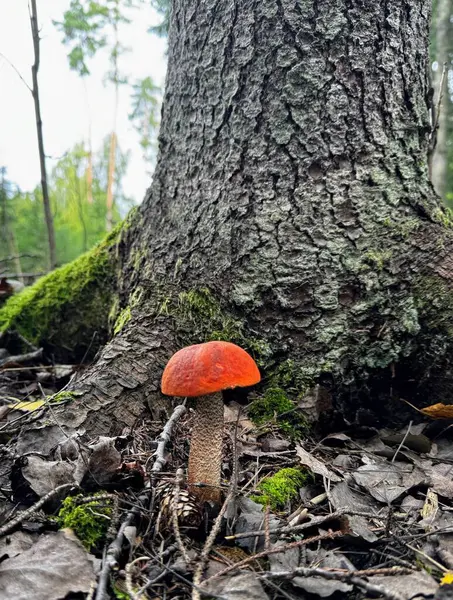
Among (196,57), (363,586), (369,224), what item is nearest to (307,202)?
(369,224)

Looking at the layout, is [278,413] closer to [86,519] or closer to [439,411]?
[439,411]

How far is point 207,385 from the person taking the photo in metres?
1.52

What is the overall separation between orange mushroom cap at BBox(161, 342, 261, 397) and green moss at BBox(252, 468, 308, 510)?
1.73 feet

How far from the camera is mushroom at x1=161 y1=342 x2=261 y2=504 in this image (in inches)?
60.6

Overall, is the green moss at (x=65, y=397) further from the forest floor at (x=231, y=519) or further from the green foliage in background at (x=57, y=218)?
the green foliage in background at (x=57, y=218)

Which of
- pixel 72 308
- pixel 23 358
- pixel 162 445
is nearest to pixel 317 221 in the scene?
pixel 162 445

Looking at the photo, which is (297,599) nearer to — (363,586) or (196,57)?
(363,586)

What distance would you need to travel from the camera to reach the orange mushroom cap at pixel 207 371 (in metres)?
1.53

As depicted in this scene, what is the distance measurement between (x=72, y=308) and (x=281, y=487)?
2.46m

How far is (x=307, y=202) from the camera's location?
98.4 inches

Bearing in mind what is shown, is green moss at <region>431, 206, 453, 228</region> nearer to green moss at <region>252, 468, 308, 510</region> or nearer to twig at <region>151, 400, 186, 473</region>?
green moss at <region>252, 468, 308, 510</region>

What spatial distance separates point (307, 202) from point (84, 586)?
6.71ft

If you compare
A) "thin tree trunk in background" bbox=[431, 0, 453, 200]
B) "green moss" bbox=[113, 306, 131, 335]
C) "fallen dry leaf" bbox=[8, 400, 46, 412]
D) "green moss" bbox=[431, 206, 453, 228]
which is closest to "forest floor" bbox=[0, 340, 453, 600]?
"fallen dry leaf" bbox=[8, 400, 46, 412]

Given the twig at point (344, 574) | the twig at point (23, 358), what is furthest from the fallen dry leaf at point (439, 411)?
the twig at point (23, 358)
